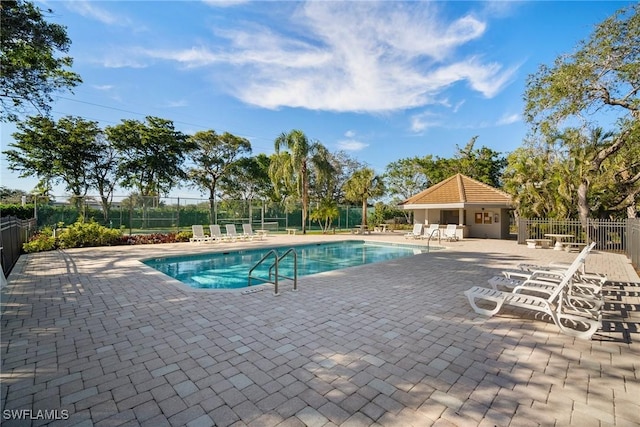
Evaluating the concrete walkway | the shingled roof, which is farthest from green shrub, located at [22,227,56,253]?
the shingled roof

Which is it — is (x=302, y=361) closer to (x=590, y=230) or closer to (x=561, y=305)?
(x=561, y=305)

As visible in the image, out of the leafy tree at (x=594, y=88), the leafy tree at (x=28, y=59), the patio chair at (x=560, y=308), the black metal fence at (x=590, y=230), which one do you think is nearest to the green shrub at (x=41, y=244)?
the leafy tree at (x=28, y=59)

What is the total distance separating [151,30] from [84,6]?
210 cm

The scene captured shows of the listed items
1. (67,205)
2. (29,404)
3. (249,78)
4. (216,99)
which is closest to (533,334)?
(29,404)

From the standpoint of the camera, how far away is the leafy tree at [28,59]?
337 inches

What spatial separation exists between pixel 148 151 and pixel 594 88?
3102cm

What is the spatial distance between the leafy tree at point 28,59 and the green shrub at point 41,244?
189 inches

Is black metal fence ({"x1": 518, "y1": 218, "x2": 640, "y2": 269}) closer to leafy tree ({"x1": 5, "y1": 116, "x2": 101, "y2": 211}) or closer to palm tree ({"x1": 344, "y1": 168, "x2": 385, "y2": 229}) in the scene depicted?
palm tree ({"x1": 344, "y1": 168, "x2": 385, "y2": 229})

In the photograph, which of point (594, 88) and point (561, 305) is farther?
point (594, 88)

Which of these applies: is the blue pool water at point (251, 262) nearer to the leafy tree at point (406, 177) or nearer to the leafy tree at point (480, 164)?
the leafy tree at point (406, 177)

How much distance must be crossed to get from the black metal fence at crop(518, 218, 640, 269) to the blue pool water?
603 cm

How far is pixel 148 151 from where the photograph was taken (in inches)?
1049

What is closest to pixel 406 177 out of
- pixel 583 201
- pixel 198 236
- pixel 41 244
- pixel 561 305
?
pixel 583 201

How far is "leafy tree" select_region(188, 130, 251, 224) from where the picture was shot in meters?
30.0
